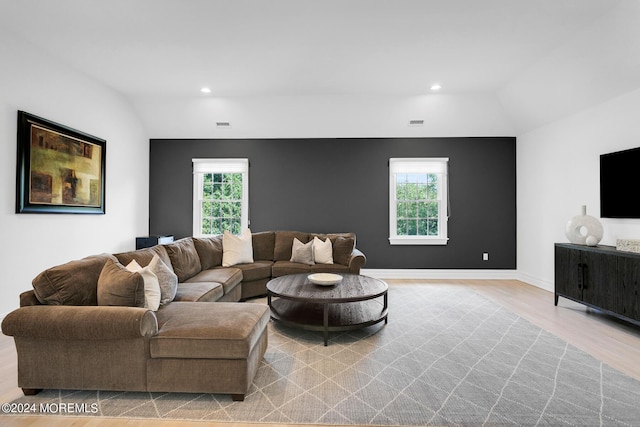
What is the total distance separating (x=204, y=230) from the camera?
6.32 meters

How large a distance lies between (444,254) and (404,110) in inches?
110

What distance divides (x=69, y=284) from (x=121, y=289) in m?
0.37

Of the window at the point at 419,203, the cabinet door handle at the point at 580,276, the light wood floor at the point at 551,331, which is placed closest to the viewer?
the light wood floor at the point at 551,331

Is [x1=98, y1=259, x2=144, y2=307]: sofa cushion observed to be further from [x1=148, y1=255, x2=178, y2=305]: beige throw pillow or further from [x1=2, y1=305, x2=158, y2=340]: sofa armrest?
[x1=148, y1=255, x2=178, y2=305]: beige throw pillow

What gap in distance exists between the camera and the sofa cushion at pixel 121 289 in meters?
2.21

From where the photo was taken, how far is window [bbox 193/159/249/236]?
6.23 m

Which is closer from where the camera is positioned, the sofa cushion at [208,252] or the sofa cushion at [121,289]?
the sofa cushion at [121,289]

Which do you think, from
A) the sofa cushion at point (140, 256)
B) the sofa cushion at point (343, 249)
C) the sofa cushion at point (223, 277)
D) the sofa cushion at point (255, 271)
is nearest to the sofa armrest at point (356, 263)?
the sofa cushion at point (343, 249)

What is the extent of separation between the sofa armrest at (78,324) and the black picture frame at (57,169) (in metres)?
2.21

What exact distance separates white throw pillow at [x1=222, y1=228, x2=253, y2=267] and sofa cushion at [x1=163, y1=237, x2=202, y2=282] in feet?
1.57

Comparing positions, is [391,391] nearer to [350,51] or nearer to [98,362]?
[98,362]

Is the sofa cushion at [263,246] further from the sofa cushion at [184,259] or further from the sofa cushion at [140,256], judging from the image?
the sofa cushion at [140,256]

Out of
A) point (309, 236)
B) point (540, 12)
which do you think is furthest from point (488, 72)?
point (309, 236)

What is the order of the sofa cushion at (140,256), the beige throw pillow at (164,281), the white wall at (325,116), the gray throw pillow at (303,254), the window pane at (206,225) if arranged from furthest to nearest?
the window pane at (206,225) → the white wall at (325,116) → the gray throw pillow at (303,254) → the sofa cushion at (140,256) → the beige throw pillow at (164,281)
